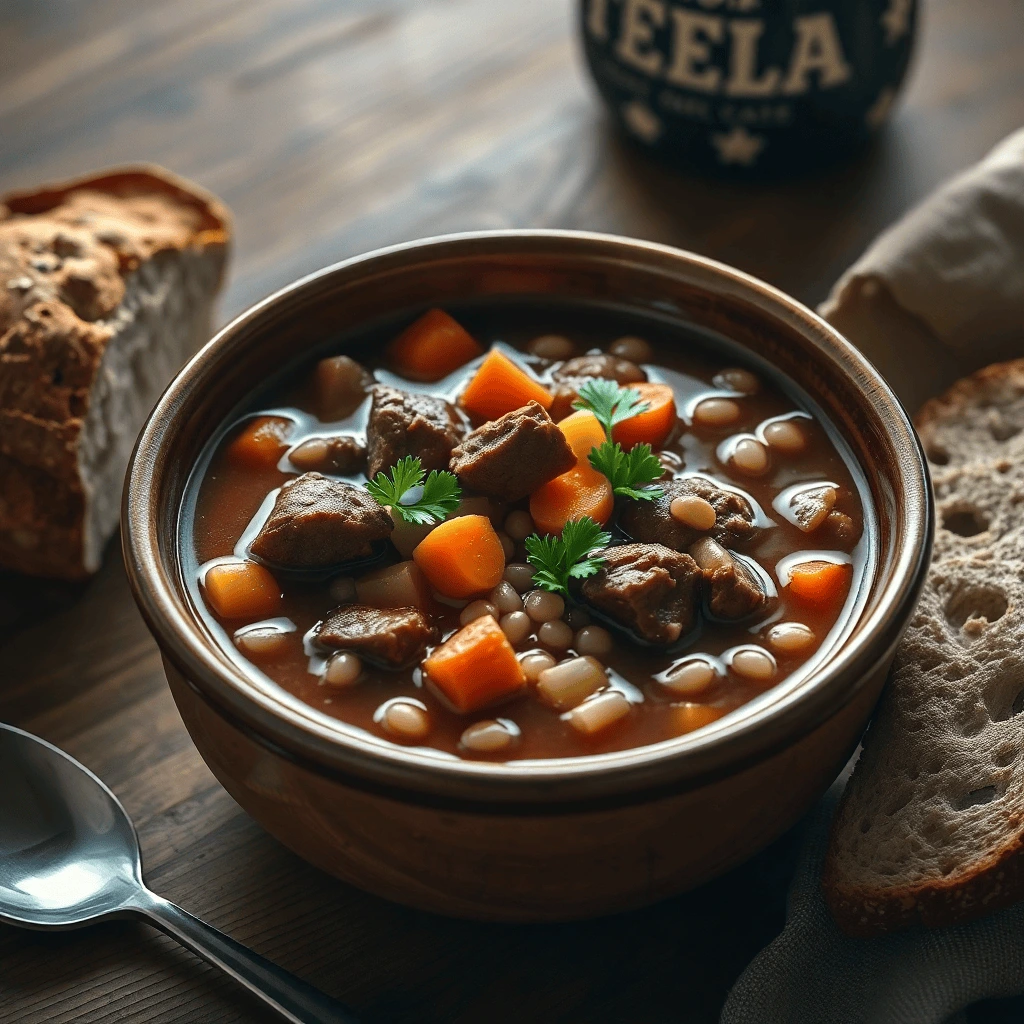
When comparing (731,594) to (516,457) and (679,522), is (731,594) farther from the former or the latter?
(516,457)

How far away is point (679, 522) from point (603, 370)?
18.3 inches

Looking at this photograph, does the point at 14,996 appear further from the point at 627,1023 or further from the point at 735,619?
the point at 735,619

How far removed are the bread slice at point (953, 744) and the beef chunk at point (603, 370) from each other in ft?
2.31

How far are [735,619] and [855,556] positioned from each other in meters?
0.27

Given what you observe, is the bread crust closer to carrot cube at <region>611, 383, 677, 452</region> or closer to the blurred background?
the blurred background

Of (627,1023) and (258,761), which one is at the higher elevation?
(258,761)

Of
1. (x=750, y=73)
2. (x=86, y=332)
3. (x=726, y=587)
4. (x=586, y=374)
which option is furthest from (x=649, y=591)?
(x=750, y=73)

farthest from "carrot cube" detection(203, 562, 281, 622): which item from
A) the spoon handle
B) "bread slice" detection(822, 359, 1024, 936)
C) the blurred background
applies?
the blurred background

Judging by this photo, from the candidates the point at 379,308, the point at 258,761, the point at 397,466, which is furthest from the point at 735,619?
the point at 379,308

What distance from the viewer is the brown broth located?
211cm

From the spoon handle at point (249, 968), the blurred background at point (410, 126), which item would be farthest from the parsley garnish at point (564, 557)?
the blurred background at point (410, 126)

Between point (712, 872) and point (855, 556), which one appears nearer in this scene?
point (712, 872)

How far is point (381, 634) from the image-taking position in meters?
2.13

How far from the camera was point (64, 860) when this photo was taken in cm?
231
